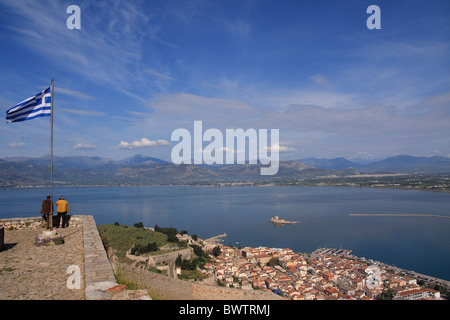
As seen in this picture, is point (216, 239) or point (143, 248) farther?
point (216, 239)

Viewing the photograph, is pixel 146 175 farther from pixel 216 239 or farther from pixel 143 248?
pixel 143 248

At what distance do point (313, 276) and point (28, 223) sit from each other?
16403 mm

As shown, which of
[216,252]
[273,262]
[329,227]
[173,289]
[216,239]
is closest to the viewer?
[173,289]

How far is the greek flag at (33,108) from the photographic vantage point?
7.16m

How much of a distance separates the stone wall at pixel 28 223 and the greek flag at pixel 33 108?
2.85 meters

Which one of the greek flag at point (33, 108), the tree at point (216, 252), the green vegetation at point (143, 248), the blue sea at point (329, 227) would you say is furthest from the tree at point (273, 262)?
the greek flag at point (33, 108)

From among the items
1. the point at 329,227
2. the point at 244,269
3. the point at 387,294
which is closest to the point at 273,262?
the point at 244,269

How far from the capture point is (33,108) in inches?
290

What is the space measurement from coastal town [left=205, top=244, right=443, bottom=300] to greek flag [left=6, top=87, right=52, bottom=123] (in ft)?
A: 33.1

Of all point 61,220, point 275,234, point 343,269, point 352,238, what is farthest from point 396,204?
point 61,220

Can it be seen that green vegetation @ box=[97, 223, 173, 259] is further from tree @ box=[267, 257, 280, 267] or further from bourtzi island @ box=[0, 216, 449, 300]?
tree @ box=[267, 257, 280, 267]

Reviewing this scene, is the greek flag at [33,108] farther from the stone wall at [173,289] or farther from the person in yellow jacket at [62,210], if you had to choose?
the stone wall at [173,289]

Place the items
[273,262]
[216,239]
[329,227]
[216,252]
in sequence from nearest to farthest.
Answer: [273,262] < [216,252] < [216,239] < [329,227]

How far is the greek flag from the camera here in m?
7.16
